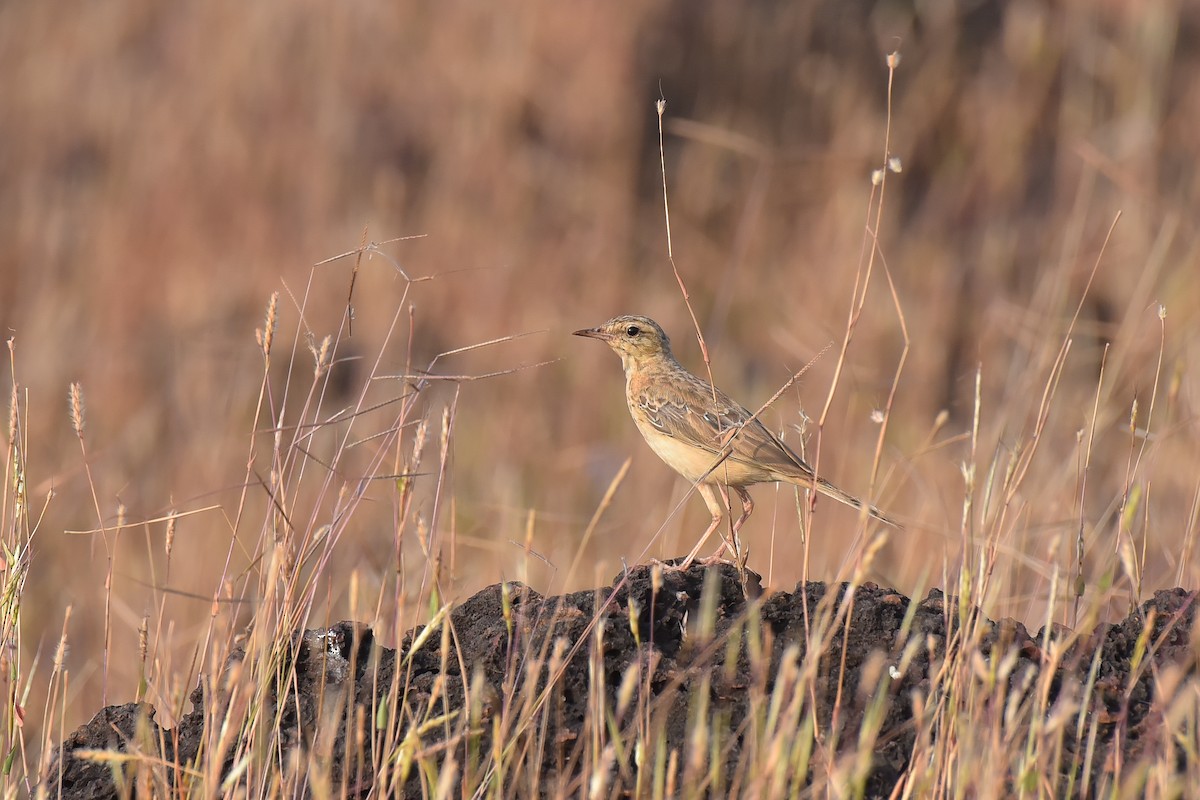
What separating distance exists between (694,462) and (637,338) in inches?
35.9

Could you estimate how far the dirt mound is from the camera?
3.60m

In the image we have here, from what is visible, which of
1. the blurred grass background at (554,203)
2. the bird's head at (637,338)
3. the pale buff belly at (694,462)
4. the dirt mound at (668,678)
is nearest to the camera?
the dirt mound at (668,678)

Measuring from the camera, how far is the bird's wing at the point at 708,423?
603 centimetres

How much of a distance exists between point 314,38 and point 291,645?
10.8 meters

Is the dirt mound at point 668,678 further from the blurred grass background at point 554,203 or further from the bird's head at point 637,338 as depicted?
the blurred grass background at point 554,203

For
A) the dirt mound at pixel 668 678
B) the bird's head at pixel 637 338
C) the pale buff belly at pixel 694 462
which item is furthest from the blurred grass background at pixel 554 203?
the dirt mound at pixel 668 678

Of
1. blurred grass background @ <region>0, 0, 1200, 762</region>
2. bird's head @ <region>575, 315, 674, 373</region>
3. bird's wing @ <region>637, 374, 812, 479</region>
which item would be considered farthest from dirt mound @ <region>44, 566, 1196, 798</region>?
blurred grass background @ <region>0, 0, 1200, 762</region>

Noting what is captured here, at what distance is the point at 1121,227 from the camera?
521 inches

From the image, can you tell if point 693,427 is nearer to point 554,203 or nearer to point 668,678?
point 668,678

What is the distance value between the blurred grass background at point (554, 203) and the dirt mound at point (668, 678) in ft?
22.2

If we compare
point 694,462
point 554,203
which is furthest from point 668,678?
point 554,203

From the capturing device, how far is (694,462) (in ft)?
20.9

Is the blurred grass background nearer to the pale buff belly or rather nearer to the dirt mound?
the pale buff belly

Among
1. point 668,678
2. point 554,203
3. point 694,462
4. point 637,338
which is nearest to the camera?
point 668,678
